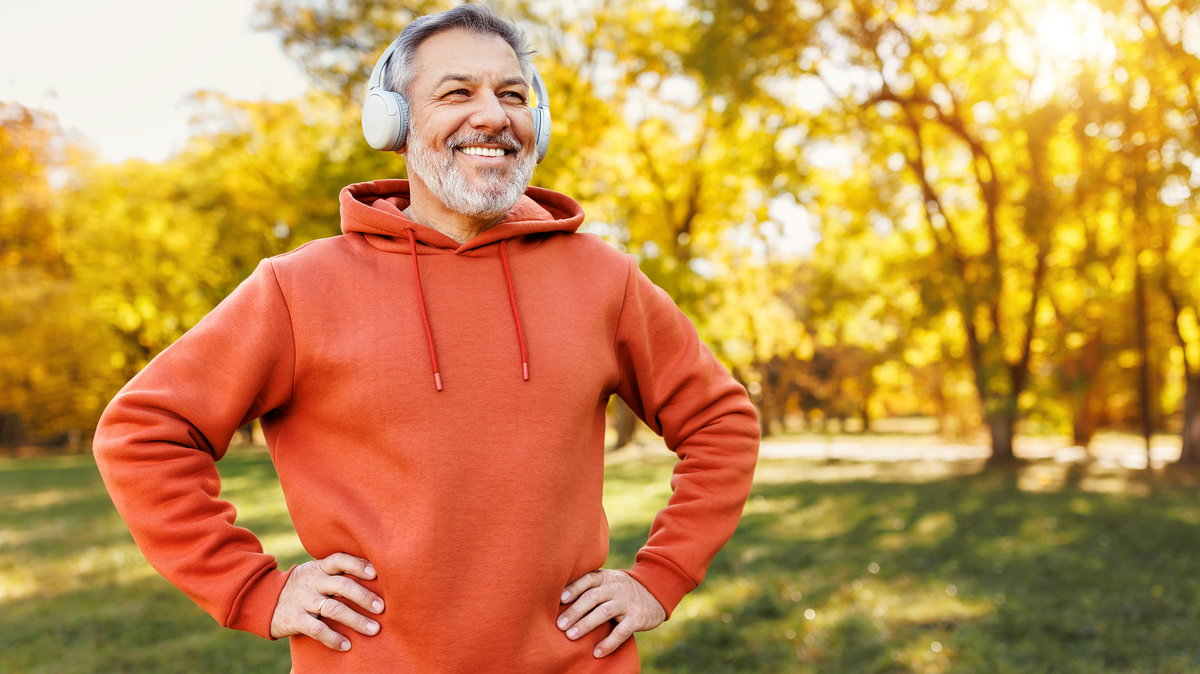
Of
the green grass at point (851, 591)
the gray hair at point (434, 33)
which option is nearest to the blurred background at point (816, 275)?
the green grass at point (851, 591)

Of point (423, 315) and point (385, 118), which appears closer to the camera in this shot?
point (423, 315)

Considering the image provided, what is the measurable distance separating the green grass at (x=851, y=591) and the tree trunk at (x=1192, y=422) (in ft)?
21.1

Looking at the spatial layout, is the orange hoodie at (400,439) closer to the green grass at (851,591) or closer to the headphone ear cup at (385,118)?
the headphone ear cup at (385,118)

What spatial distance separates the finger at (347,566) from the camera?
5.95 feet

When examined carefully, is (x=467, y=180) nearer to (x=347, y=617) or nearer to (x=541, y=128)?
(x=541, y=128)

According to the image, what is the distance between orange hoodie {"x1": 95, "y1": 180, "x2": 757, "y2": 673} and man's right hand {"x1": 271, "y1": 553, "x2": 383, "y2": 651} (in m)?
0.03

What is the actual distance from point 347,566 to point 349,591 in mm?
49

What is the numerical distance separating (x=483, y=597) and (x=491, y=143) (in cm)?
101

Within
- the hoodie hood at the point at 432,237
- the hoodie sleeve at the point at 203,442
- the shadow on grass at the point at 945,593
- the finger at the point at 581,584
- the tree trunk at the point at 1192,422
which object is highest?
the hoodie hood at the point at 432,237

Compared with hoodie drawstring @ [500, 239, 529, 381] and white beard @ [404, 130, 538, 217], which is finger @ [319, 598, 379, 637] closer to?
hoodie drawstring @ [500, 239, 529, 381]

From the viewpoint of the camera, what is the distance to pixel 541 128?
90.6 inches

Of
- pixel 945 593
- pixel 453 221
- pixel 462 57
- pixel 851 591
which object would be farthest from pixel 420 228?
pixel 945 593

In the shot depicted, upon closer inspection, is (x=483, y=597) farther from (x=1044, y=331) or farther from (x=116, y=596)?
(x=1044, y=331)

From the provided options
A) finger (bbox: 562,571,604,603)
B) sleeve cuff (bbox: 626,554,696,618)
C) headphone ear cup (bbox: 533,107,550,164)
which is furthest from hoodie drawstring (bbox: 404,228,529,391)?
sleeve cuff (bbox: 626,554,696,618)
